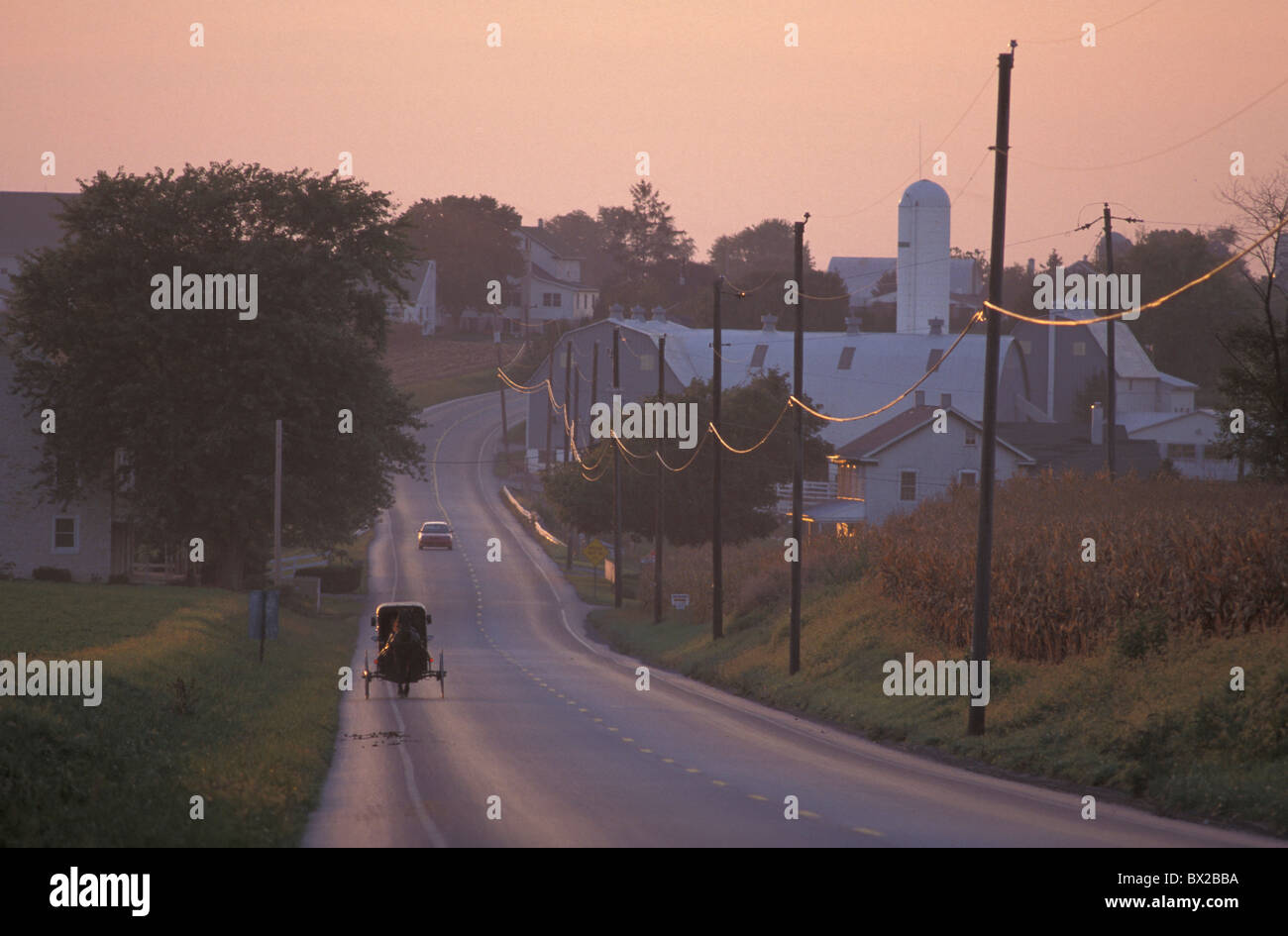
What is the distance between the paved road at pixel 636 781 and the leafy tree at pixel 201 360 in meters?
15.7

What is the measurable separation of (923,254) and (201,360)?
185ft

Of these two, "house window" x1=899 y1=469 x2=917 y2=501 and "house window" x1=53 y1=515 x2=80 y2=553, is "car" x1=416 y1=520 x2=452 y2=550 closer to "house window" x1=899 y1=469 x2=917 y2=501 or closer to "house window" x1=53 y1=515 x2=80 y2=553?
"house window" x1=53 y1=515 x2=80 y2=553

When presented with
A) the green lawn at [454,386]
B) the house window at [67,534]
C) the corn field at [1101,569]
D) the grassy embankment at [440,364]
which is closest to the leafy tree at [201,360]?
the house window at [67,534]

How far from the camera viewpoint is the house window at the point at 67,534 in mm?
56250

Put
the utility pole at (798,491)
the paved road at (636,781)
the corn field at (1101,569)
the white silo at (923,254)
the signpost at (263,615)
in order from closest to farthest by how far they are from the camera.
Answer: the paved road at (636,781) → the corn field at (1101,569) → the utility pole at (798,491) → the signpost at (263,615) → the white silo at (923,254)

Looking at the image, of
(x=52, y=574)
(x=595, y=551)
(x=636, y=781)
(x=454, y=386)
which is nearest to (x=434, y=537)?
(x=595, y=551)

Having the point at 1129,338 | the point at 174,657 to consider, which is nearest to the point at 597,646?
the point at 174,657

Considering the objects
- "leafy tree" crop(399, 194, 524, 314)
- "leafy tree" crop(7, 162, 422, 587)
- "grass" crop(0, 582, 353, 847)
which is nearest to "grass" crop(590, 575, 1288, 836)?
"grass" crop(0, 582, 353, 847)

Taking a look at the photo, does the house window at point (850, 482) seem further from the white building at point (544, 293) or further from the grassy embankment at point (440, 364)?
the white building at point (544, 293)

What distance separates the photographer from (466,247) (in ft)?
520

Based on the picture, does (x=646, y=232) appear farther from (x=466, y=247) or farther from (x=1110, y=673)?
(x=1110, y=673)

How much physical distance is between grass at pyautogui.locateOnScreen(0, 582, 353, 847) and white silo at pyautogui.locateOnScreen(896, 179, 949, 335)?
64.2 meters

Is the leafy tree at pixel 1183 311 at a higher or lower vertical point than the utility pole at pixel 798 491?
higher
